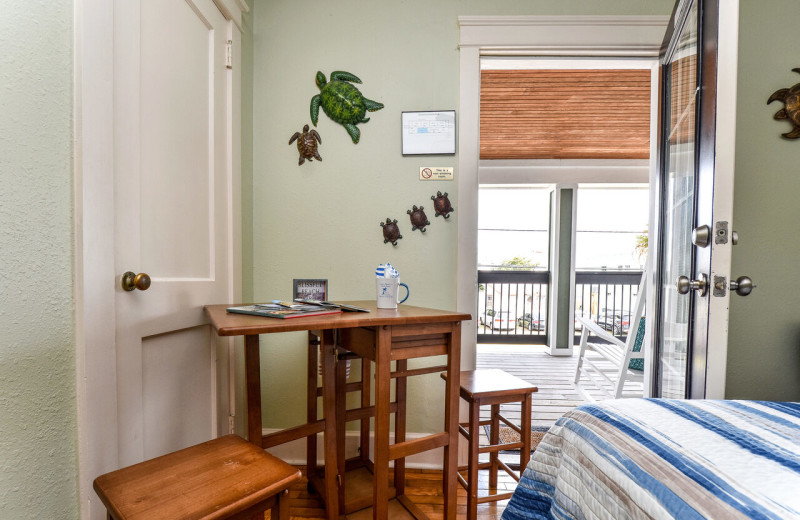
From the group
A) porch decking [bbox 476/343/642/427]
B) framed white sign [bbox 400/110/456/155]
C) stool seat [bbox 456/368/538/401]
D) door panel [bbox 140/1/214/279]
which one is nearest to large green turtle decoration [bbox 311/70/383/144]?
framed white sign [bbox 400/110/456/155]

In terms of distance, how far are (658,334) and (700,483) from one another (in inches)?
63.3

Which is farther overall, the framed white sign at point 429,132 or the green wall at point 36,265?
the framed white sign at point 429,132

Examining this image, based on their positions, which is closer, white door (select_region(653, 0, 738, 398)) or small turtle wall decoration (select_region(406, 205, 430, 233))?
white door (select_region(653, 0, 738, 398))

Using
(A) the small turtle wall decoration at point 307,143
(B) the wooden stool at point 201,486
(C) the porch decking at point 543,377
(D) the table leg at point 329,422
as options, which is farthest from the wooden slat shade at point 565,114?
(B) the wooden stool at point 201,486

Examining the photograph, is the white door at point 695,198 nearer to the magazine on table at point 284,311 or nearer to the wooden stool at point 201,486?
the magazine on table at point 284,311

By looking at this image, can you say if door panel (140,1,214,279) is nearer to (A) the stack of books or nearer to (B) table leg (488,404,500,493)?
(A) the stack of books

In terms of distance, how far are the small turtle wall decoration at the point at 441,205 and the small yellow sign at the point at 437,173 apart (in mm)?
79

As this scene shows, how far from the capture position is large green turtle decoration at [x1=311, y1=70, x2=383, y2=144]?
6.52ft

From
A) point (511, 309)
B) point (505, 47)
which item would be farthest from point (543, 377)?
point (505, 47)

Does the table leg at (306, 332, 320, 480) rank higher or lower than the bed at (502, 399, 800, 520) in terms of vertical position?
lower

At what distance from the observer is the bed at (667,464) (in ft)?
1.88

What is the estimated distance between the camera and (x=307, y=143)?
6.59 feet

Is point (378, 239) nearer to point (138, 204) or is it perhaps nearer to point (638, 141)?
point (138, 204)

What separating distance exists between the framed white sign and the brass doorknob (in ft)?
4.37
